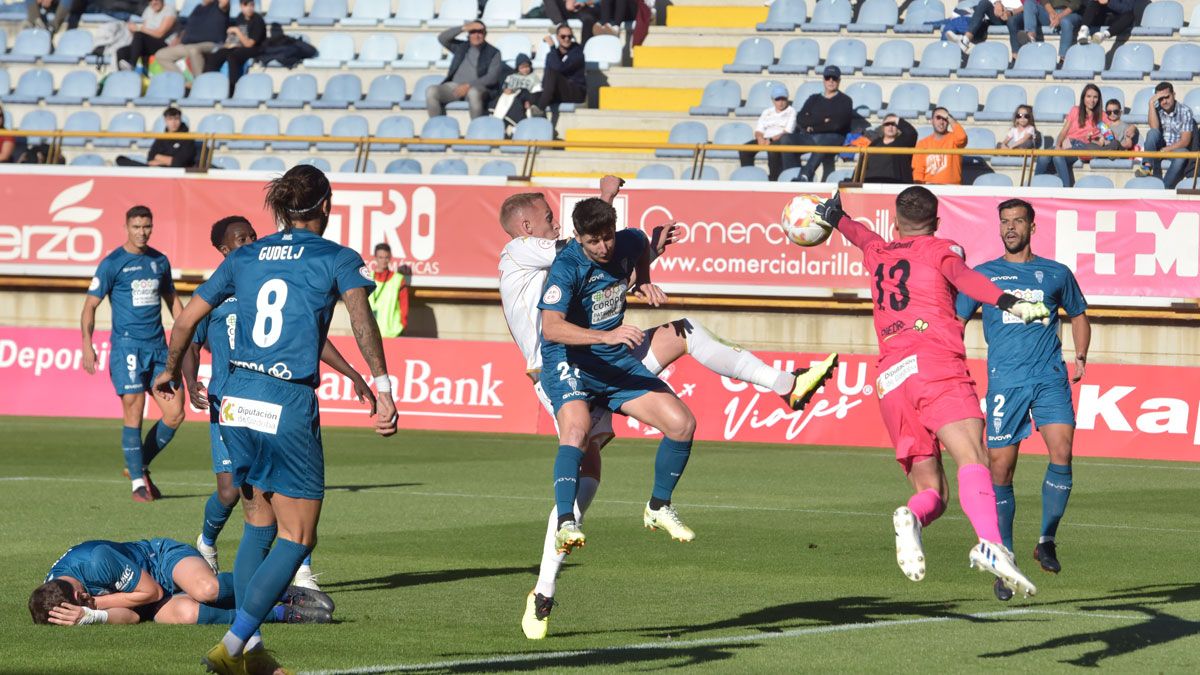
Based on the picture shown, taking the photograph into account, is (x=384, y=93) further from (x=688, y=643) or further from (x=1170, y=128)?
(x=688, y=643)

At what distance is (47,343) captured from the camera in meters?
23.9

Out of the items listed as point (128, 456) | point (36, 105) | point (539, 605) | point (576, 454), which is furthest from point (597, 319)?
point (36, 105)

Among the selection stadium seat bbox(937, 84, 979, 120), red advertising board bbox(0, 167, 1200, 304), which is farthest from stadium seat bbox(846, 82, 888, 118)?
red advertising board bbox(0, 167, 1200, 304)

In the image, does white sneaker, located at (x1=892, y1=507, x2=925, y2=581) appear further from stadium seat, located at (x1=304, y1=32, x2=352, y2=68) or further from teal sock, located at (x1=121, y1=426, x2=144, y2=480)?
stadium seat, located at (x1=304, y1=32, x2=352, y2=68)

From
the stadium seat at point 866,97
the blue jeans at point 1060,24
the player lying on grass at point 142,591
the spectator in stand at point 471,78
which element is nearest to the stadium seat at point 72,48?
the spectator in stand at point 471,78

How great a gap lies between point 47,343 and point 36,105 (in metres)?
7.18

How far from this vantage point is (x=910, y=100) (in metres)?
25.2

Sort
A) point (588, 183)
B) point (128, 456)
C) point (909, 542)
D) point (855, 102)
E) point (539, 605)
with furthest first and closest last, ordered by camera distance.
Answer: point (855, 102) < point (588, 183) < point (128, 456) < point (539, 605) < point (909, 542)

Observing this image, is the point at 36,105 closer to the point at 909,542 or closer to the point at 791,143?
the point at 791,143

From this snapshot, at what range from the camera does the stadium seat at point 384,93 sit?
27.9 m

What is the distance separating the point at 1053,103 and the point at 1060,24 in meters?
1.67

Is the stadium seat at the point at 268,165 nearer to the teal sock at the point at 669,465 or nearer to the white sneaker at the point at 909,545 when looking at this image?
the teal sock at the point at 669,465

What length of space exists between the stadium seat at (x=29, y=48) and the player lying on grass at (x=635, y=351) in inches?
903

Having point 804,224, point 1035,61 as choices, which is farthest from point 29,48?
point 804,224
